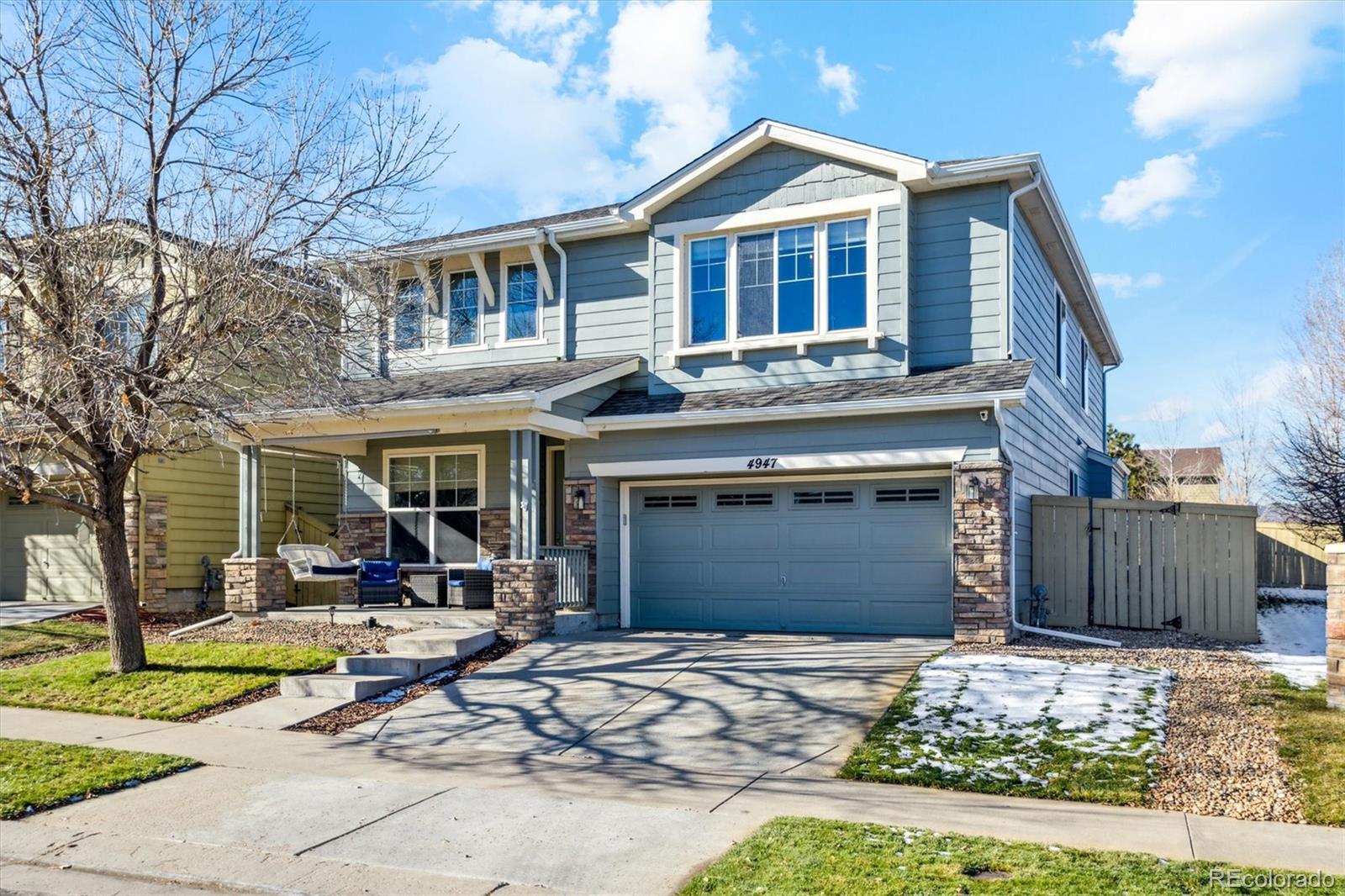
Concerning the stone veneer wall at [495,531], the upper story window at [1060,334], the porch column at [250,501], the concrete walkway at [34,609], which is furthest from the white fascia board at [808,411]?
the concrete walkway at [34,609]

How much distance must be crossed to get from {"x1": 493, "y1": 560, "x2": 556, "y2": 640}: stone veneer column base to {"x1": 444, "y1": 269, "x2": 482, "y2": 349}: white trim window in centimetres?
495

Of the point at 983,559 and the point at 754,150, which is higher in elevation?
the point at 754,150

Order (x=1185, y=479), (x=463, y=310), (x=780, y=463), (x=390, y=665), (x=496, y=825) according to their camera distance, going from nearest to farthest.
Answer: (x=496, y=825), (x=390, y=665), (x=780, y=463), (x=463, y=310), (x=1185, y=479)

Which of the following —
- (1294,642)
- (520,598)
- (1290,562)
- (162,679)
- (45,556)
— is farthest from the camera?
(1290,562)

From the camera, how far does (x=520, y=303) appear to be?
16297 millimetres

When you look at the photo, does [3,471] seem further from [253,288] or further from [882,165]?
[882,165]

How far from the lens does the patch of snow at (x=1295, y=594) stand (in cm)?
1969

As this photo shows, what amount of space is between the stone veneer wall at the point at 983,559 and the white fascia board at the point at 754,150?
395 centimetres

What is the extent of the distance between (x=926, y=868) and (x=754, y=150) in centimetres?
1094

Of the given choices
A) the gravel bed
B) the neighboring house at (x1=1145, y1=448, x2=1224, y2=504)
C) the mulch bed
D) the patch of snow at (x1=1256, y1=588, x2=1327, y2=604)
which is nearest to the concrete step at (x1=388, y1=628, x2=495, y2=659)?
the mulch bed

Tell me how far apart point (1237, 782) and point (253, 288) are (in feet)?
32.5

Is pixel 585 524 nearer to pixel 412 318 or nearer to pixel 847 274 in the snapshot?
pixel 412 318

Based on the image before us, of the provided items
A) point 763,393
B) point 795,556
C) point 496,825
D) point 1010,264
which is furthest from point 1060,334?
point 496,825

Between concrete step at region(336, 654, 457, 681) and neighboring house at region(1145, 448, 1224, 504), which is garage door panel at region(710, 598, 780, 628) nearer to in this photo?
concrete step at region(336, 654, 457, 681)
